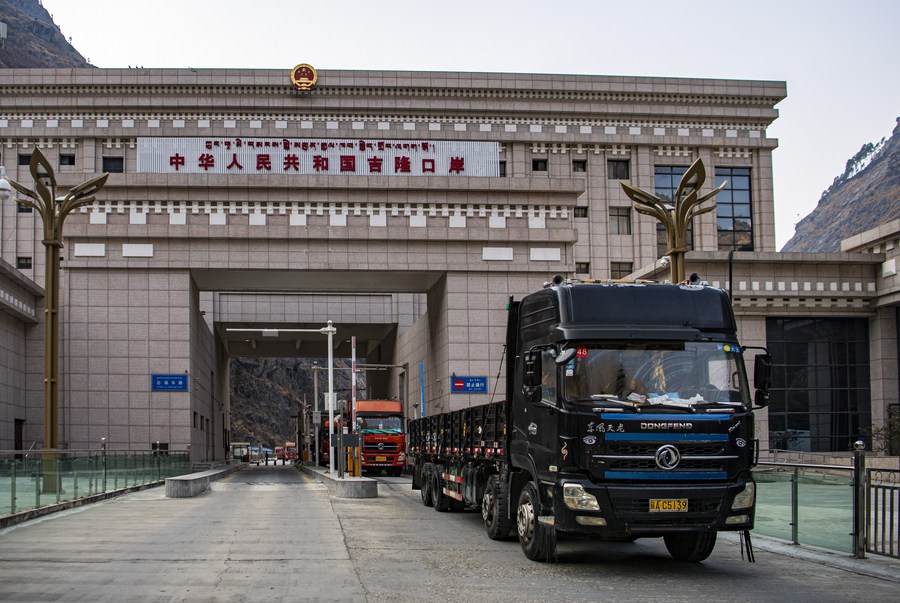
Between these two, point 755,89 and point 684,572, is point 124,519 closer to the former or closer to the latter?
point 684,572

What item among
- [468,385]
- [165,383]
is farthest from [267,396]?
[468,385]

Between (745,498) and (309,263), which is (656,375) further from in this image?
(309,263)

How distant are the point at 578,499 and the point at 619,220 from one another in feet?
153

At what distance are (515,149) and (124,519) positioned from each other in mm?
40980

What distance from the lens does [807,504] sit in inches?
603

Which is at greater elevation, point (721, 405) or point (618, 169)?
point (618, 169)

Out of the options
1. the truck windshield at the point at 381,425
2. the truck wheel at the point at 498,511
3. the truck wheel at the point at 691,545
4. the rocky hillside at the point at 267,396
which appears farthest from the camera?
the rocky hillside at the point at 267,396

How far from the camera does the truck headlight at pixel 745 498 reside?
12234 mm

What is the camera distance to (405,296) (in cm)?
5966

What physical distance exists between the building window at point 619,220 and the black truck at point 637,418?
44111 millimetres

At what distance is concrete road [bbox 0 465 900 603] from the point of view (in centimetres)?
1095

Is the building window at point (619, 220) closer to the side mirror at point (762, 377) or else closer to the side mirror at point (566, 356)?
the side mirror at point (762, 377)

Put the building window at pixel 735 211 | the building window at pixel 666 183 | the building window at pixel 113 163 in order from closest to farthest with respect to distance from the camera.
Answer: the building window at pixel 113 163, the building window at pixel 666 183, the building window at pixel 735 211

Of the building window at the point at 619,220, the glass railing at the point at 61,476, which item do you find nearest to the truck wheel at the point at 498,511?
the glass railing at the point at 61,476
